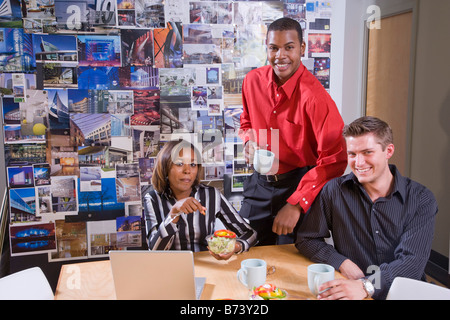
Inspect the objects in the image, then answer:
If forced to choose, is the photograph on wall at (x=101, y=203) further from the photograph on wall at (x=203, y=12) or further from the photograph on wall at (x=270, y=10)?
the photograph on wall at (x=270, y=10)

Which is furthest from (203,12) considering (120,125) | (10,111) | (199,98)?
(10,111)

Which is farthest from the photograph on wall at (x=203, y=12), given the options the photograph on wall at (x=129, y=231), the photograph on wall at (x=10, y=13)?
the photograph on wall at (x=129, y=231)

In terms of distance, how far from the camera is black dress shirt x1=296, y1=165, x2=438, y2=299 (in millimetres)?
1486

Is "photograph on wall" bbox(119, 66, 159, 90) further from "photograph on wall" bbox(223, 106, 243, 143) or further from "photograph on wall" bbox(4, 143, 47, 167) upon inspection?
"photograph on wall" bbox(4, 143, 47, 167)

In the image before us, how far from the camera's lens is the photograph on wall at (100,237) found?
2.99 meters

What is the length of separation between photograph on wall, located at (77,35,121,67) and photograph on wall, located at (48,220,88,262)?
1.15m

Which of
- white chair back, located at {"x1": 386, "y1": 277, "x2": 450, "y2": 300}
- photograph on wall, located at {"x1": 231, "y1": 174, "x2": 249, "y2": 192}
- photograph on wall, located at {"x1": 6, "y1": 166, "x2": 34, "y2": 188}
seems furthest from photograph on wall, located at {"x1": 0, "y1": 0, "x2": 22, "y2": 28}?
white chair back, located at {"x1": 386, "y1": 277, "x2": 450, "y2": 300}

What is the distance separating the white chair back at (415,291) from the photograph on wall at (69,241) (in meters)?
2.28

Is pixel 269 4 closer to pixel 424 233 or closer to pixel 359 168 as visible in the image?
pixel 359 168

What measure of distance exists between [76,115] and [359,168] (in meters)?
2.07

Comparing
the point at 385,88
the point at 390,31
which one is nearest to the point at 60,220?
the point at 385,88

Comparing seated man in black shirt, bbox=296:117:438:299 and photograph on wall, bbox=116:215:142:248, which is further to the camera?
photograph on wall, bbox=116:215:142:248

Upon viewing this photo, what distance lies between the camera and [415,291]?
4.17 feet

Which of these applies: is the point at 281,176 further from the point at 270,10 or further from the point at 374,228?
the point at 270,10
